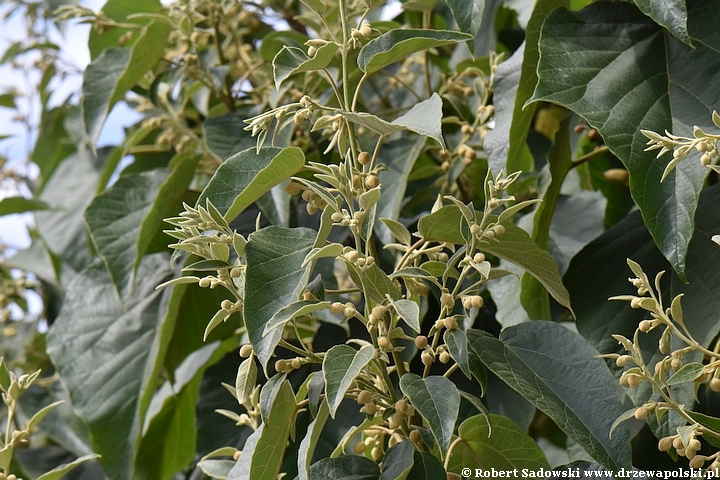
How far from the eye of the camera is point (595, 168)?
117cm

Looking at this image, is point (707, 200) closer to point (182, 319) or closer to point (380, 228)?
point (380, 228)

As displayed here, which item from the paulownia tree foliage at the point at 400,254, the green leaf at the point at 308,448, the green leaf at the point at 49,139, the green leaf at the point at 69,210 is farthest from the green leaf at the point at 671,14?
the green leaf at the point at 49,139

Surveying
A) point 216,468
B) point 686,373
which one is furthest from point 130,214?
point 686,373

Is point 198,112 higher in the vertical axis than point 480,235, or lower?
lower

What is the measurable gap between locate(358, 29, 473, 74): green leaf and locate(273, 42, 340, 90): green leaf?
0.03 m

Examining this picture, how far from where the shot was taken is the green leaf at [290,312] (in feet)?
1.83

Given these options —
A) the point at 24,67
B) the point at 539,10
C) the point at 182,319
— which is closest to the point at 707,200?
the point at 539,10

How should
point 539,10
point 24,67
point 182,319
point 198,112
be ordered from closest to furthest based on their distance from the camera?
1. point 539,10
2. point 182,319
3. point 198,112
4. point 24,67

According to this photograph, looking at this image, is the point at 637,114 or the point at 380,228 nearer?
the point at 637,114

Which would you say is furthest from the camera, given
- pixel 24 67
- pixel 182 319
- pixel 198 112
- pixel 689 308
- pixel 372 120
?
pixel 24 67

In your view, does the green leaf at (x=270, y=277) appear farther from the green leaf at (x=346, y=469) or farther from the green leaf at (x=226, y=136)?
the green leaf at (x=226, y=136)

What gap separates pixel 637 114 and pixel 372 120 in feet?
1.07

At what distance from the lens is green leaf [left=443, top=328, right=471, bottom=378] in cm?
58

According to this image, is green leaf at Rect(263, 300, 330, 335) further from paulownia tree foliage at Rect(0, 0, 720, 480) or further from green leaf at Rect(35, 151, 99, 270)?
green leaf at Rect(35, 151, 99, 270)
